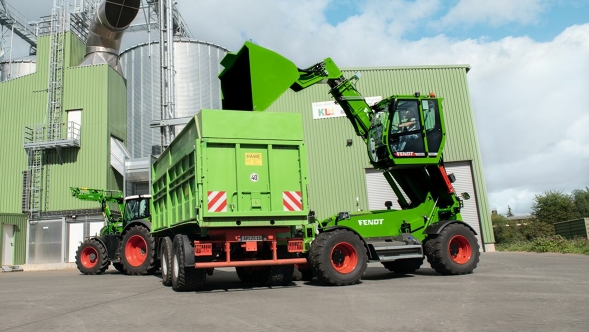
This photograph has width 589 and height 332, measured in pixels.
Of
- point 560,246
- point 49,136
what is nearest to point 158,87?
point 49,136

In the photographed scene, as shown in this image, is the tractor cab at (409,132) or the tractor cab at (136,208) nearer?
the tractor cab at (409,132)

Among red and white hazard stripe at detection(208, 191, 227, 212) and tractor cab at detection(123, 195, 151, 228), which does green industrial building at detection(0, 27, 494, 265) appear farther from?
red and white hazard stripe at detection(208, 191, 227, 212)

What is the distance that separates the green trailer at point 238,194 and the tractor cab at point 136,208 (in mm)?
→ 7497

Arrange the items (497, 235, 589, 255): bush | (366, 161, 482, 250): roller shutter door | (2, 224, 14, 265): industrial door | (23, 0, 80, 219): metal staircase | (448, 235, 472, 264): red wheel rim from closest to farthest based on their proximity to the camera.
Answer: (448, 235, 472, 264): red wheel rim → (497, 235, 589, 255): bush → (366, 161, 482, 250): roller shutter door → (2, 224, 14, 265): industrial door → (23, 0, 80, 219): metal staircase

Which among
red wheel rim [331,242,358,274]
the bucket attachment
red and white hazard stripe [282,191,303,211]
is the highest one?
the bucket attachment

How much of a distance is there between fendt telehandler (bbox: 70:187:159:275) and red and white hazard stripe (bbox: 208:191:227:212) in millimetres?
6556

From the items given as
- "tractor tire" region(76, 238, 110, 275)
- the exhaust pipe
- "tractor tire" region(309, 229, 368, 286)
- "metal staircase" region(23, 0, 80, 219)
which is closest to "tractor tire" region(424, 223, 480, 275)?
"tractor tire" region(309, 229, 368, 286)

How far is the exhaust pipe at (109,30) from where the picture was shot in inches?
957

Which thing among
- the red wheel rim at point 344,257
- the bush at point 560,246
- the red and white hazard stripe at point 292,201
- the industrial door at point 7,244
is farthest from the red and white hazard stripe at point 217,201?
the industrial door at point 7,244

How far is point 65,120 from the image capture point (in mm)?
26750

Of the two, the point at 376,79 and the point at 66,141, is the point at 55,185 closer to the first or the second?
the point at 66,141

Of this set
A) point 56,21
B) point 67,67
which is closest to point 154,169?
point 67,67

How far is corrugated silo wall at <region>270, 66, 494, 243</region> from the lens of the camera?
2491 centimetres

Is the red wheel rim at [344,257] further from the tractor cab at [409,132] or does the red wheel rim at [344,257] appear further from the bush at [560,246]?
the bush at [560,246]
